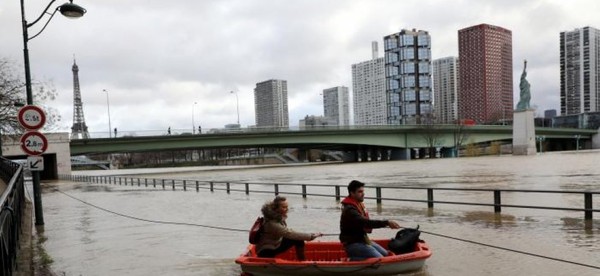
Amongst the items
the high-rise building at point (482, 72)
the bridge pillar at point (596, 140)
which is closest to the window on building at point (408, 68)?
the high-rise building at point (482, 72)

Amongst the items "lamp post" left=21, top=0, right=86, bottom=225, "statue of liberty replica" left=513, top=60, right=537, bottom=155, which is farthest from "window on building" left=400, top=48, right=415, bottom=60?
"lamp post" left=21, top=0, right=86, bottom=225

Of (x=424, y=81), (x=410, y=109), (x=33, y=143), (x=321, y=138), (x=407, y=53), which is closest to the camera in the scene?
(x=33, y=143)

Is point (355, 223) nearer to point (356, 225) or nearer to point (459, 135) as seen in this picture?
point (356, 225)

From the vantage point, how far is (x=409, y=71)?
163m

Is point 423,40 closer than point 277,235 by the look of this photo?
No

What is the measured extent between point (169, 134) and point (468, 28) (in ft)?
485

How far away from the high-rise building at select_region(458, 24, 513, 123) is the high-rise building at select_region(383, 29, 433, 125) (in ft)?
70.6

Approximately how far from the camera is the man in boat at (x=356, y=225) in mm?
6664

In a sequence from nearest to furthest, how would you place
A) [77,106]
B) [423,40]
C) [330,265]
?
1. [330,265]
2. [77,106]
3. [423,40]

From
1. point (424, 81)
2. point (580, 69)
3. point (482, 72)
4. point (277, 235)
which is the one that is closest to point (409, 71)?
point (424, 81)

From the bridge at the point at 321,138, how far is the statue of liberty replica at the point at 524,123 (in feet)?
61.2

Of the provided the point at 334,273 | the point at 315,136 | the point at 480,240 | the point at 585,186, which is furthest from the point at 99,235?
the point at 315,136

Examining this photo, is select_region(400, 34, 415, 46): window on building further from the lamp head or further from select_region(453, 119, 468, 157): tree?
the lamp head

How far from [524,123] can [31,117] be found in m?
75.0
